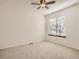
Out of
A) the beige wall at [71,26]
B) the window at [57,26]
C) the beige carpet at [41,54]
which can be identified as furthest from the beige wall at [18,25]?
the beige wall at [71,26]

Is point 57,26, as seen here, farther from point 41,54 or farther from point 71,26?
point 41,54

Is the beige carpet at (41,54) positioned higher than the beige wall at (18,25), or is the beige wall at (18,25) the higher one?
the beige wall at (18,25)

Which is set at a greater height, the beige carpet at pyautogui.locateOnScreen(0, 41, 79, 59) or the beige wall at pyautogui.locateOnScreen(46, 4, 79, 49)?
the beige wall at pyautogui.locateOnScreen(46, 4, 79, 49)

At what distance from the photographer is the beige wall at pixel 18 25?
4168 millimetres

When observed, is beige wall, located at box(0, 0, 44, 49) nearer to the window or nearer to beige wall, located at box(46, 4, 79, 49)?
the window

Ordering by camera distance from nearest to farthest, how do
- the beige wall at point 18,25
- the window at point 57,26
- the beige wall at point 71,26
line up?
1. the beige wall at point 71,26
2. the beige wall at point 18,25
3. the window at point 57,26

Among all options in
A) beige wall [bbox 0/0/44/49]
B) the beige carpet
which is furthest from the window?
the beige carpet

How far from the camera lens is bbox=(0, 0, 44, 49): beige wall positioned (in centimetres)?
417

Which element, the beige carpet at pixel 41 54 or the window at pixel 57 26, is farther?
the window at pixel 57 26

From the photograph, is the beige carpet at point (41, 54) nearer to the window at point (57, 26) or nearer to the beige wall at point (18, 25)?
the beige wall at point (18, 25)

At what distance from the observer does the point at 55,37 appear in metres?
5.32

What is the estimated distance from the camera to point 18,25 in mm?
4785

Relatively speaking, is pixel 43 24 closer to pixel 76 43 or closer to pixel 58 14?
pixel 58 14

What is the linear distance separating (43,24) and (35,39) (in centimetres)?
146
